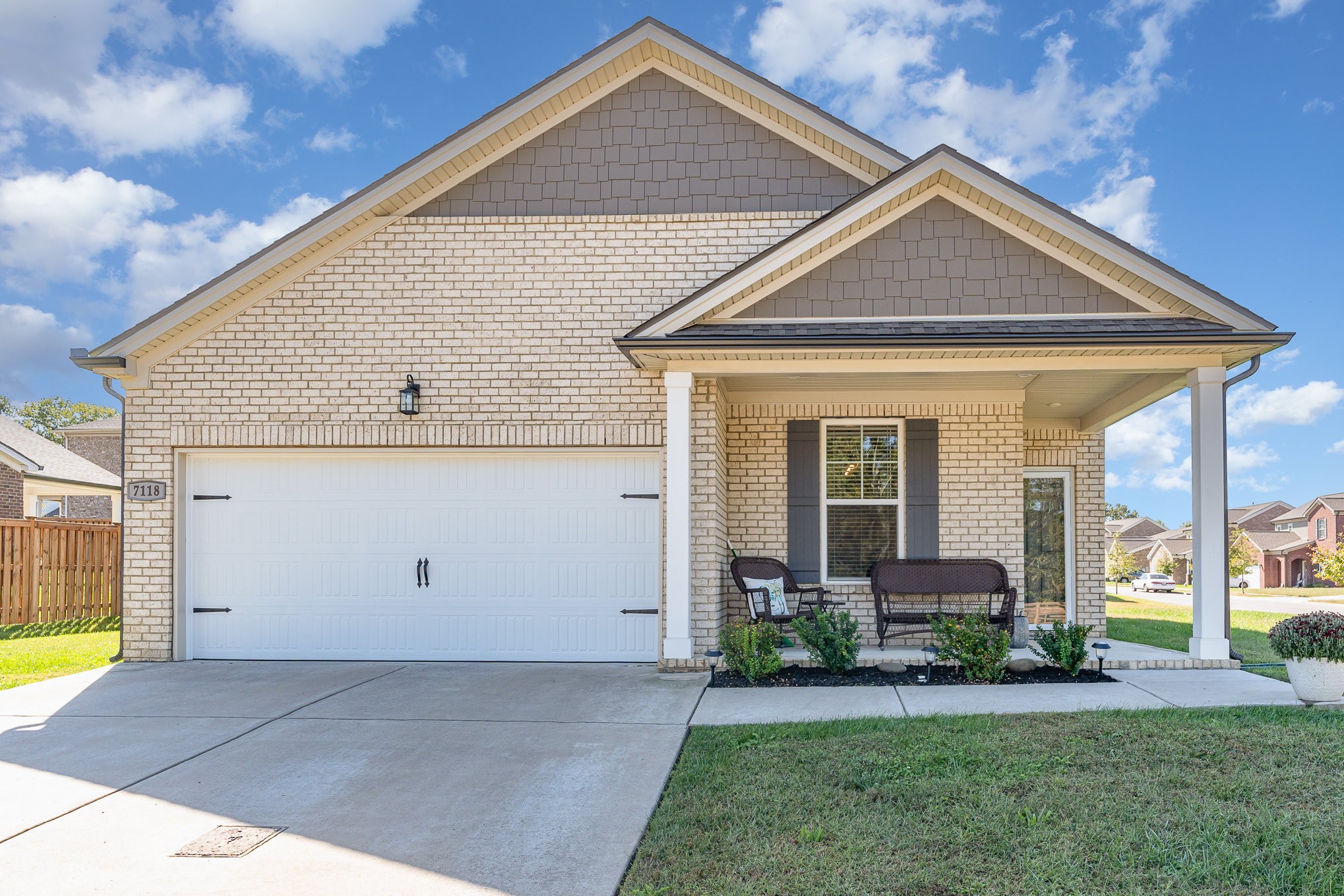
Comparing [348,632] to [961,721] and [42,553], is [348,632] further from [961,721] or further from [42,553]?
[42,553]

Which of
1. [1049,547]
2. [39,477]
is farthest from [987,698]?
[39,477]

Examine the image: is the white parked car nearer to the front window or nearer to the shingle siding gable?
the front window

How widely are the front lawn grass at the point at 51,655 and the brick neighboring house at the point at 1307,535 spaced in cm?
5580

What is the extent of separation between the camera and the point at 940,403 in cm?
1054

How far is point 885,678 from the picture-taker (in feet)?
27.9

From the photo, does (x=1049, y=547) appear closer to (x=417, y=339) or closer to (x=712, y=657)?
(x=712, y=657)

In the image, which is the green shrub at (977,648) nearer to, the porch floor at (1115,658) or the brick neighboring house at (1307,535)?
the porch floor at (1115,658)

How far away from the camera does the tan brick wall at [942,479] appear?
10438mm

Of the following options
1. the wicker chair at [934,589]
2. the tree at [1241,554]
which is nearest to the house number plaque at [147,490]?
the wicker chair at [934,589]

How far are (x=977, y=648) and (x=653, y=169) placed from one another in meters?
5.88

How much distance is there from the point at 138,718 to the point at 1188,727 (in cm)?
738

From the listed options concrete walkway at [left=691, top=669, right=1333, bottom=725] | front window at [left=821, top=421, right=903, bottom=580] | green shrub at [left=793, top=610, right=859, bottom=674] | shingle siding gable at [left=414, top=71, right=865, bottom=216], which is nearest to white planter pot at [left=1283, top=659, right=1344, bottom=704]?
concrete walkway at [left=691, top=669, right=1333, bottom=725]

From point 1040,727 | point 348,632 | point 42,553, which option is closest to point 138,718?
point 348,632

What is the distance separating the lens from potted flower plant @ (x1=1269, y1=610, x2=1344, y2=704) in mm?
6820
